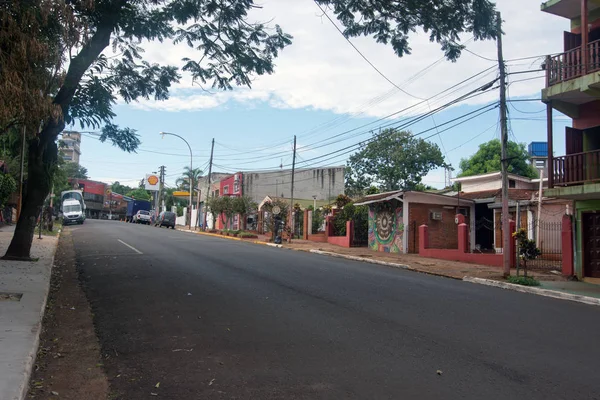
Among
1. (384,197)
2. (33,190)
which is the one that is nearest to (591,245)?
(384,197)

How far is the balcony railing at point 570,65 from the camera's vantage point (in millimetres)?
14352

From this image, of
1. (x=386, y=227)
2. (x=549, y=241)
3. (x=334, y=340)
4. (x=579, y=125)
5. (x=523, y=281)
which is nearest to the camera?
(x=334, y=340)

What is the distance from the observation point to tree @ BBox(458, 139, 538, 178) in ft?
144

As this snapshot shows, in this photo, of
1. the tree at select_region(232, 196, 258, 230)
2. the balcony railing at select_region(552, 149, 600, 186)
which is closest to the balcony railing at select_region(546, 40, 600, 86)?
the balcony railing at select_region(552, 149, 600, 186)

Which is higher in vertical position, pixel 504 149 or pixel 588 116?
pixel 588 116

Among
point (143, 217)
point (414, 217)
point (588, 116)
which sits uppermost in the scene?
point (588, 116)

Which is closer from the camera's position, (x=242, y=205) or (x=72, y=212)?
(x=242, y=205)

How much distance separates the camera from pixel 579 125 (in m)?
16.1

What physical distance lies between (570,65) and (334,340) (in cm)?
1260

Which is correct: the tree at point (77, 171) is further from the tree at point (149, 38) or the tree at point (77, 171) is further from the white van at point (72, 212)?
the tree at point (149, 38)

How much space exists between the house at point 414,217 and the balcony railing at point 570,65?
10246 mm

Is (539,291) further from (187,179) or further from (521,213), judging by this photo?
(187,179)

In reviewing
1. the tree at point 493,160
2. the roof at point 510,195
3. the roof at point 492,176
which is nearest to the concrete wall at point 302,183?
the tree at point 493,160

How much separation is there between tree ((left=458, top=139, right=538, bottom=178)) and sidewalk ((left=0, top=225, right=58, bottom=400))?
39943mm
